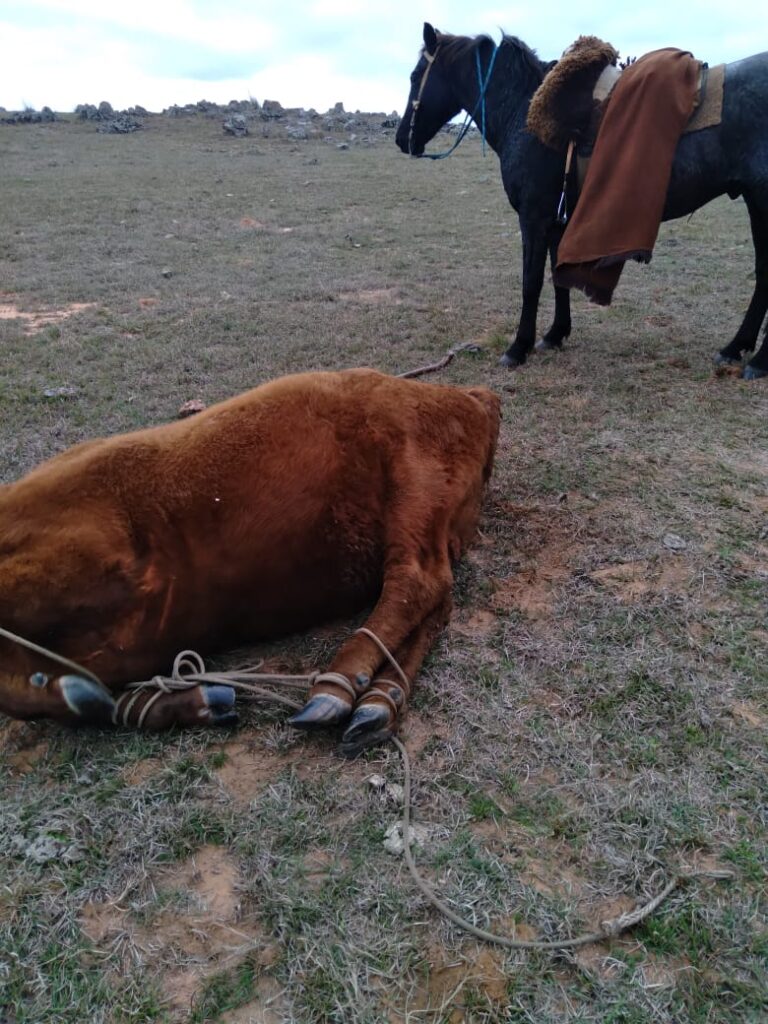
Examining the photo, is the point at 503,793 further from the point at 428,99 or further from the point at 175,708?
the point at 428,99

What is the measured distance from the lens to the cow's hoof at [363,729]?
6.68 ft

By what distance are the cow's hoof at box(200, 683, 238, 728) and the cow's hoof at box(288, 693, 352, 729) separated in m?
0.22

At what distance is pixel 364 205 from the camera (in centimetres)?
1298

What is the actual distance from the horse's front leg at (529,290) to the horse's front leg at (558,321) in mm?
198

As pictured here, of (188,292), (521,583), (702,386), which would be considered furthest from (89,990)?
(188,292)

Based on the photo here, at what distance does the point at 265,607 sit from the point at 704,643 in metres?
1.59

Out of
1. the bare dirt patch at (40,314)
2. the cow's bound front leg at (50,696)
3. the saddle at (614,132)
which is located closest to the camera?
the cow's bound front leg at (50,696)

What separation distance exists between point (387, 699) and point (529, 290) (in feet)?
14.1

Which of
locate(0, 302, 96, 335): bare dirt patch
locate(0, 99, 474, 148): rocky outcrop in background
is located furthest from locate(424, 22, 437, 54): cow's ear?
locate(0, 99, 474, 148): rocky outcrop in background

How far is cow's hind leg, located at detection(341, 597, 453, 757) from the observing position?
205 cm

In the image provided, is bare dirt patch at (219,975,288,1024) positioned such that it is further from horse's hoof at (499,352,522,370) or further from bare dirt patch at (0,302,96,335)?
bare dirt patch at (0,302,96,335)

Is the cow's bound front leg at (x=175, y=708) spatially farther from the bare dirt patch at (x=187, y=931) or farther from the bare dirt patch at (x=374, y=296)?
the bare dirt patch at (x=374, y=296)

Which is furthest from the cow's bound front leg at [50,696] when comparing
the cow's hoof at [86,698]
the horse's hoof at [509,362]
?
the horse's hoof at [509,362]

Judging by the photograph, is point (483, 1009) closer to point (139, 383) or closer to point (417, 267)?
point (139, 383)
